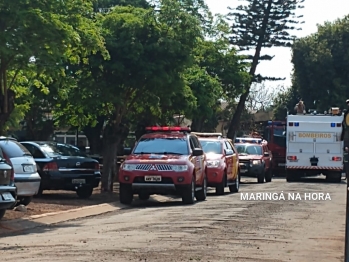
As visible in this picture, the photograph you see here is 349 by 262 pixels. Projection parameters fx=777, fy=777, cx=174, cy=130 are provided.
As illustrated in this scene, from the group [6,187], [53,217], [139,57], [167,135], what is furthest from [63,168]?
[6,187]

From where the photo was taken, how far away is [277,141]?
40.7m

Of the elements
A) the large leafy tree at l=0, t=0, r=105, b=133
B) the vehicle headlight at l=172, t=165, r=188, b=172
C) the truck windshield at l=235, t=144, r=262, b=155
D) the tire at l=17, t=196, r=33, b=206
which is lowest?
the tire at l=17, t=196, r=33, b=206

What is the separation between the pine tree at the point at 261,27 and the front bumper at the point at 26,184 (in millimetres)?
33636

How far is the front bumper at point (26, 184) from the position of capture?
1546 cm

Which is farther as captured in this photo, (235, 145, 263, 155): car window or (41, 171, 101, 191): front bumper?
(235, 145, 263, 155): car window

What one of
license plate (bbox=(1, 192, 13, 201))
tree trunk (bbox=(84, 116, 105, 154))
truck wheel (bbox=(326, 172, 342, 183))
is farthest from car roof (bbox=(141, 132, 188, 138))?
tree trunk (bbox=(84, 116, 105, 154))

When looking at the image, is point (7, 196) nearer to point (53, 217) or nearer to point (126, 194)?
point (53, 217)

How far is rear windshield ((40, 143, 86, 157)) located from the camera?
2017cm

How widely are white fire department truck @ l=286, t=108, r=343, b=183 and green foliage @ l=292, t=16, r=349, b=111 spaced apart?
75.3 feet

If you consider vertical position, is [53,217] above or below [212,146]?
below

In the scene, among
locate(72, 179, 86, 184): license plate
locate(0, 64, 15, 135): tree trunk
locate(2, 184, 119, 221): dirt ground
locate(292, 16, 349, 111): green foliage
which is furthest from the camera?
locate(292, 16, 349, 111): green foliage

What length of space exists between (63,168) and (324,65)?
130 ft

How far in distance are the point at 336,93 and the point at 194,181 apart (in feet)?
124

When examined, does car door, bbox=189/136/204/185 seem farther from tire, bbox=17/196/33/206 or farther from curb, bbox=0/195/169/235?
tire, bbox=17/196/33/206
